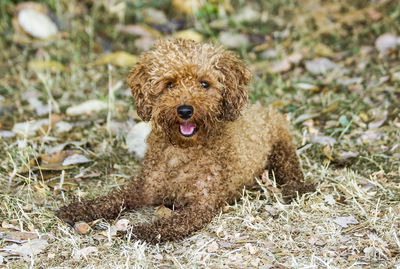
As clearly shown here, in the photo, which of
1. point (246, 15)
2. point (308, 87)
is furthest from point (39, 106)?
point (246, 15)

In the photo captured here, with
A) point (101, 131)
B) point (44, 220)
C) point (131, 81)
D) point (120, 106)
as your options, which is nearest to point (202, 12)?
point (120, 106)

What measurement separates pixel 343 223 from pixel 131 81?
1859mm

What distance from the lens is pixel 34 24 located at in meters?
7.16

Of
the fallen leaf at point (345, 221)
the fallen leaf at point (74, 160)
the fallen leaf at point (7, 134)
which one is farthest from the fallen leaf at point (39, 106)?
the fallen leaf at point (345, 221)

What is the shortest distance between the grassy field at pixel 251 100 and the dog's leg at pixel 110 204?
0.09 metres

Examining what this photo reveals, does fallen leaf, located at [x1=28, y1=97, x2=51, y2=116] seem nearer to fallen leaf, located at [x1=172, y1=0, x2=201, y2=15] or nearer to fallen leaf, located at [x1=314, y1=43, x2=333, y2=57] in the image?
fallen leaf, located at [x1=172, y1=0, x2=201, y2=15]

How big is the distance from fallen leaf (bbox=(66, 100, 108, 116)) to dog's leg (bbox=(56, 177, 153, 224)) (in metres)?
1.88

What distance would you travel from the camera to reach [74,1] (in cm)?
780

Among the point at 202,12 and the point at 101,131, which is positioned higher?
the point at 202,12

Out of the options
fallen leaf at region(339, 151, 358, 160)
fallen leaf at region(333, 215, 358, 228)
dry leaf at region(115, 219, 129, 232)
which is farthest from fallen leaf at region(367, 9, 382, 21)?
dry leaf at region(115, 219, 129, 232)

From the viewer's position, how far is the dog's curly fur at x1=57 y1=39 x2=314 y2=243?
3.54 metres

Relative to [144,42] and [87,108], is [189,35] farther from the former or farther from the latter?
[87,108]

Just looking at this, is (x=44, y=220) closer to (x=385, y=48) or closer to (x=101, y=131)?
(x=101, y=131)

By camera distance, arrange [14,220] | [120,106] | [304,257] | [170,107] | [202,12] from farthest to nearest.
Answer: [202,12]
[120,106]
[14,220]
[170,107]
[304,257]
